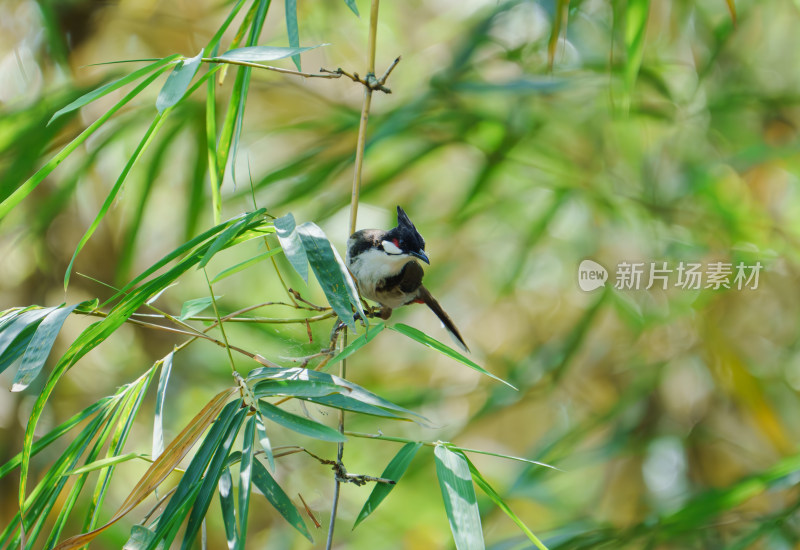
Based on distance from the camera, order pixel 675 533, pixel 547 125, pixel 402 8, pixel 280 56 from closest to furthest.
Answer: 1. pixel 280 56
2. pixel 675 533
3. pixel 547 125
4. pixel 402 8

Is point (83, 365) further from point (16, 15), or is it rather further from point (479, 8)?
point (479, 8)

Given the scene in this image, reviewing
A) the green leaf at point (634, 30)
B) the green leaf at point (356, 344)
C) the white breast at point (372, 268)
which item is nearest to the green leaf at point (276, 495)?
the green leaf at point (356, 344)

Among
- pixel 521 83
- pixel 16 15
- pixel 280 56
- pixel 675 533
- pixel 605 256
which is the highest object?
pixel 16 15

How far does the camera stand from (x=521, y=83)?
1674 millimetres

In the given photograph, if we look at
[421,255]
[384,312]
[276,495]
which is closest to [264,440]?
[276,495]

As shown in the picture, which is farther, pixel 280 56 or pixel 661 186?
pixel 661 186

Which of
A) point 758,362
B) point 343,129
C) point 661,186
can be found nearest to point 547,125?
point 661,186

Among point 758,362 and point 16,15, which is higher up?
point 16,15

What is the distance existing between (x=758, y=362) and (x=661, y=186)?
0.60m

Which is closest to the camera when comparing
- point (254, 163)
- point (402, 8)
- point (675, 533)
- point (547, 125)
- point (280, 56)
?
point (280, 56)

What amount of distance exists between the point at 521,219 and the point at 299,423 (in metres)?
1.61
